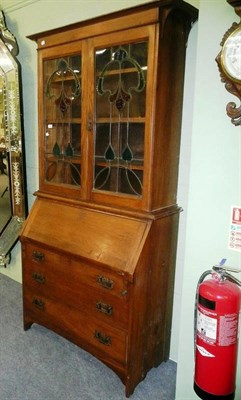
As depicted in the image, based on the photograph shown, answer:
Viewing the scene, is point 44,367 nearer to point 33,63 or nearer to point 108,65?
point 108,65

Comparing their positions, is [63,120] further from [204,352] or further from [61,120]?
[204,352]

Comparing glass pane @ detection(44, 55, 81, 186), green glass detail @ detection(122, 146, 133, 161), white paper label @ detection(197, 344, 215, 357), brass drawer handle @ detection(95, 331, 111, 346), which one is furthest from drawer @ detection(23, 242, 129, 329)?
green glass detail @ detection(122, 146, 133, 161)

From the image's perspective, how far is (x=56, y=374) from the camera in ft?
6.79

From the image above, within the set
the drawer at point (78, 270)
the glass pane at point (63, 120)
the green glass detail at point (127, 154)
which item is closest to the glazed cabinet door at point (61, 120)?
the glass pane at point (63, 120)

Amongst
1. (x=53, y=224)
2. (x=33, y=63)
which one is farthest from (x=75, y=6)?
(x=53, y=224)

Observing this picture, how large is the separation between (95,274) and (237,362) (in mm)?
909

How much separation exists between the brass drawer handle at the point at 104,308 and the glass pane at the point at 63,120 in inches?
32.7

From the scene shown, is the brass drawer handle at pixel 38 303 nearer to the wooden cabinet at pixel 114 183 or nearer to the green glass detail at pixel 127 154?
the wooden cabinet at pixel 114 183

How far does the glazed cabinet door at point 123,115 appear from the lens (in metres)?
1.75

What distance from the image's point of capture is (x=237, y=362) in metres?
1.50

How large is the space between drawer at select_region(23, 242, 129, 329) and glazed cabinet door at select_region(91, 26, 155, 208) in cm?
54

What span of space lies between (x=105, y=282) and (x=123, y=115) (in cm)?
103

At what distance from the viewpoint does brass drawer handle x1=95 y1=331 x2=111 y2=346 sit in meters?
1.97

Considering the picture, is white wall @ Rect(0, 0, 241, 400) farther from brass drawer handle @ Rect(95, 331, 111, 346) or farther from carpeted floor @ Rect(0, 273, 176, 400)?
brass drawer handle @ Rect(95, 331, 111, 346)
